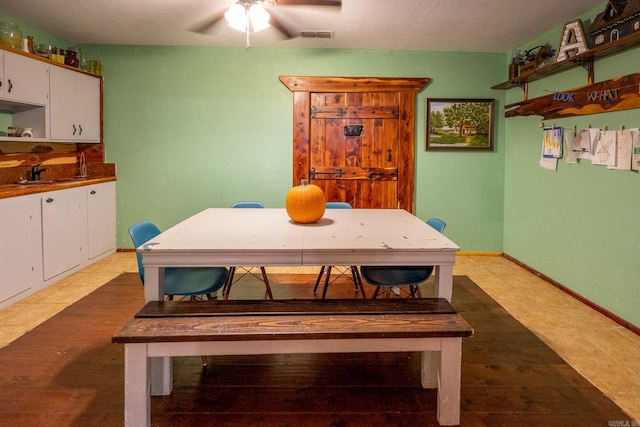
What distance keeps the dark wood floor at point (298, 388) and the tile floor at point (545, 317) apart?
0.14 m

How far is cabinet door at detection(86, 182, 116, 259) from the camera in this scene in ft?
16.7

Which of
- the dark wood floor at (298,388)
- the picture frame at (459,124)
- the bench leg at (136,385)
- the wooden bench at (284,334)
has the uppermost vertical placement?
the picture frame at (459,124)

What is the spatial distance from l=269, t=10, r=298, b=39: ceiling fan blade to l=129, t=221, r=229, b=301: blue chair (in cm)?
245

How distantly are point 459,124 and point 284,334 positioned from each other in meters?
4.48

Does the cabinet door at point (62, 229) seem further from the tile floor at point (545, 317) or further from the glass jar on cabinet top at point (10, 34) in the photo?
the glass jar on cabinet top at point (10, 34)

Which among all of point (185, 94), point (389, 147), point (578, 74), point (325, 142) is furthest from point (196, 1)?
point (578, 74)

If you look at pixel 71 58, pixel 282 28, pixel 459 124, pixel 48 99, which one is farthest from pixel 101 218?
pixel 459 124

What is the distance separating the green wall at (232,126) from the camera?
5.54 meters

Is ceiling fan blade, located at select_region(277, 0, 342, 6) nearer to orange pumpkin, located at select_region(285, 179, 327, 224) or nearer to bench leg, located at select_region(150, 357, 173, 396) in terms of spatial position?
orange pumpkin, located at select_region(285, 179, 327, 224)

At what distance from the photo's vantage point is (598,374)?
2.65 m

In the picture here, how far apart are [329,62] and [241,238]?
12.1 ft

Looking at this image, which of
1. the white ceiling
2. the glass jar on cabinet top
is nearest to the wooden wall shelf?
the white ceiling

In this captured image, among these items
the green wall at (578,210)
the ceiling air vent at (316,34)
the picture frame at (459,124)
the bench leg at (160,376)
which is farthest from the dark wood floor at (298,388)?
the ceiling air vent at (316,34)

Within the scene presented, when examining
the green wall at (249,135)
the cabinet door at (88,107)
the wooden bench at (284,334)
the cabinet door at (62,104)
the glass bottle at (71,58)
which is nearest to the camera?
the wooden bench at (284,334)
